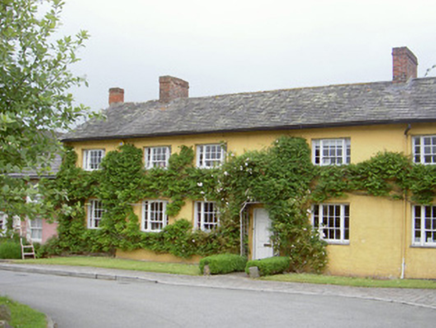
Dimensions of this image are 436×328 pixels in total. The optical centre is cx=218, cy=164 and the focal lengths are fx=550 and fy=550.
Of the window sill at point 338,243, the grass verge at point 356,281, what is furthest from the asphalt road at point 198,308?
the window sill at point 338,243

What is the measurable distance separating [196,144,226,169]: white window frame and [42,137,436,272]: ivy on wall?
433 millimetres

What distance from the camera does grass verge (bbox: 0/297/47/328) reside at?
1005 cm

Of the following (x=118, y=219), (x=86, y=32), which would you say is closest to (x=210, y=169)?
(x=118, y=219)

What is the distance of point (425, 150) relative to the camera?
64.1ft

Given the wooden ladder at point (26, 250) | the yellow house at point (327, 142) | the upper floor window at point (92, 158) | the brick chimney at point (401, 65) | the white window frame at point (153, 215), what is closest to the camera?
the yellow house at point (327, 142)

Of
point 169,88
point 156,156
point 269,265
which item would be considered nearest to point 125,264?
point 156,156

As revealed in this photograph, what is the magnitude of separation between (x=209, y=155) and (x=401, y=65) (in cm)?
892

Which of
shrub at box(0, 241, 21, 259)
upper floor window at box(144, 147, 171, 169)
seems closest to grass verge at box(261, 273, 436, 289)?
upper floor window at box(144, 147, 171, 169)

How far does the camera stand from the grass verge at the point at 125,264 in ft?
68.4

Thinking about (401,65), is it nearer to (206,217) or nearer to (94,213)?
(206,217)

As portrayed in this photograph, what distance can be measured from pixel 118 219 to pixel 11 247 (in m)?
5.56

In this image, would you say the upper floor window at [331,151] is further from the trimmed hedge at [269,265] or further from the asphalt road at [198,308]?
the asphalt road at [198,308]

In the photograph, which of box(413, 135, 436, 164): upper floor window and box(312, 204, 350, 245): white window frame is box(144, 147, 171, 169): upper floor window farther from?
box(413, 135, 436, 164): upper floor window

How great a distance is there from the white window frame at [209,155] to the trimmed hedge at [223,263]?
456 cm
